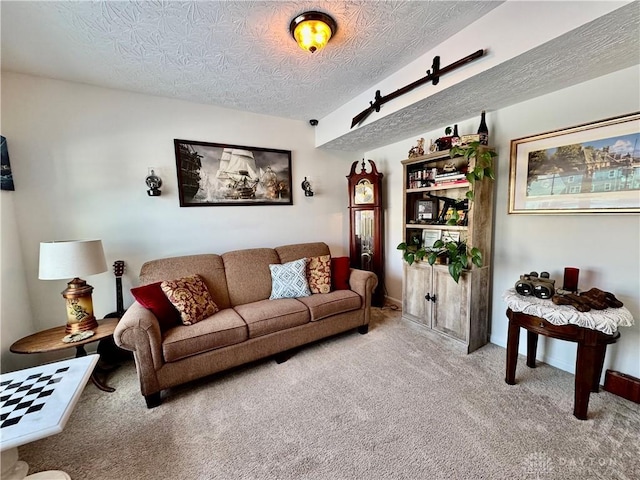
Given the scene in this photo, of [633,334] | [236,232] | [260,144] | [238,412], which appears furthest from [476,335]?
[260,144]

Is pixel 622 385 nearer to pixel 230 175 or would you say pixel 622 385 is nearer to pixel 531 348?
pixel 531 348

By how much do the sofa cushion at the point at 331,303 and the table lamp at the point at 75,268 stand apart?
1.65 metres

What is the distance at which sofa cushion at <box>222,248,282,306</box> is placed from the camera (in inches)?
99.6

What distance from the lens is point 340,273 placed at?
281 cm

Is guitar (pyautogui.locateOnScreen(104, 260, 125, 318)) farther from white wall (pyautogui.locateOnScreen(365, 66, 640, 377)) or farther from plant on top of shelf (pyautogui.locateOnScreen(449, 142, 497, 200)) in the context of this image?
white wall (pyautogui.locateOnScreen(365, 66, 640, 377))

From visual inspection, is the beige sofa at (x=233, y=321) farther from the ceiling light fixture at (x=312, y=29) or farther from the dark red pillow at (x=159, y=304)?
the ceiling light fixture at (x=312, y=29)

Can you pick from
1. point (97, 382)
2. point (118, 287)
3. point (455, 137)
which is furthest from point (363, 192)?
point (97, 382)

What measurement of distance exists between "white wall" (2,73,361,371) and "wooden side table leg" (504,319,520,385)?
2.57 m

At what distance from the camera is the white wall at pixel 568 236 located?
1698 millimetres

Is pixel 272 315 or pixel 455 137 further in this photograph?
pixel 455 137

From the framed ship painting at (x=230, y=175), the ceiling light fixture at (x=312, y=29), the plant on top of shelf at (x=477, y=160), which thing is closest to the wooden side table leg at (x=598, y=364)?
the plant on top of shelf at (x=477, y=160)

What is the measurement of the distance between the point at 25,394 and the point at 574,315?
9.52 ft

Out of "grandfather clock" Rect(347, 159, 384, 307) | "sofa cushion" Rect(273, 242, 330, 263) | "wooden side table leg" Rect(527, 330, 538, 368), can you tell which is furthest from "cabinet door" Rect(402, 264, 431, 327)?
"sofa cushion" Rect(273, 242, 330, 263)

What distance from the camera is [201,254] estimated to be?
8.84ft
